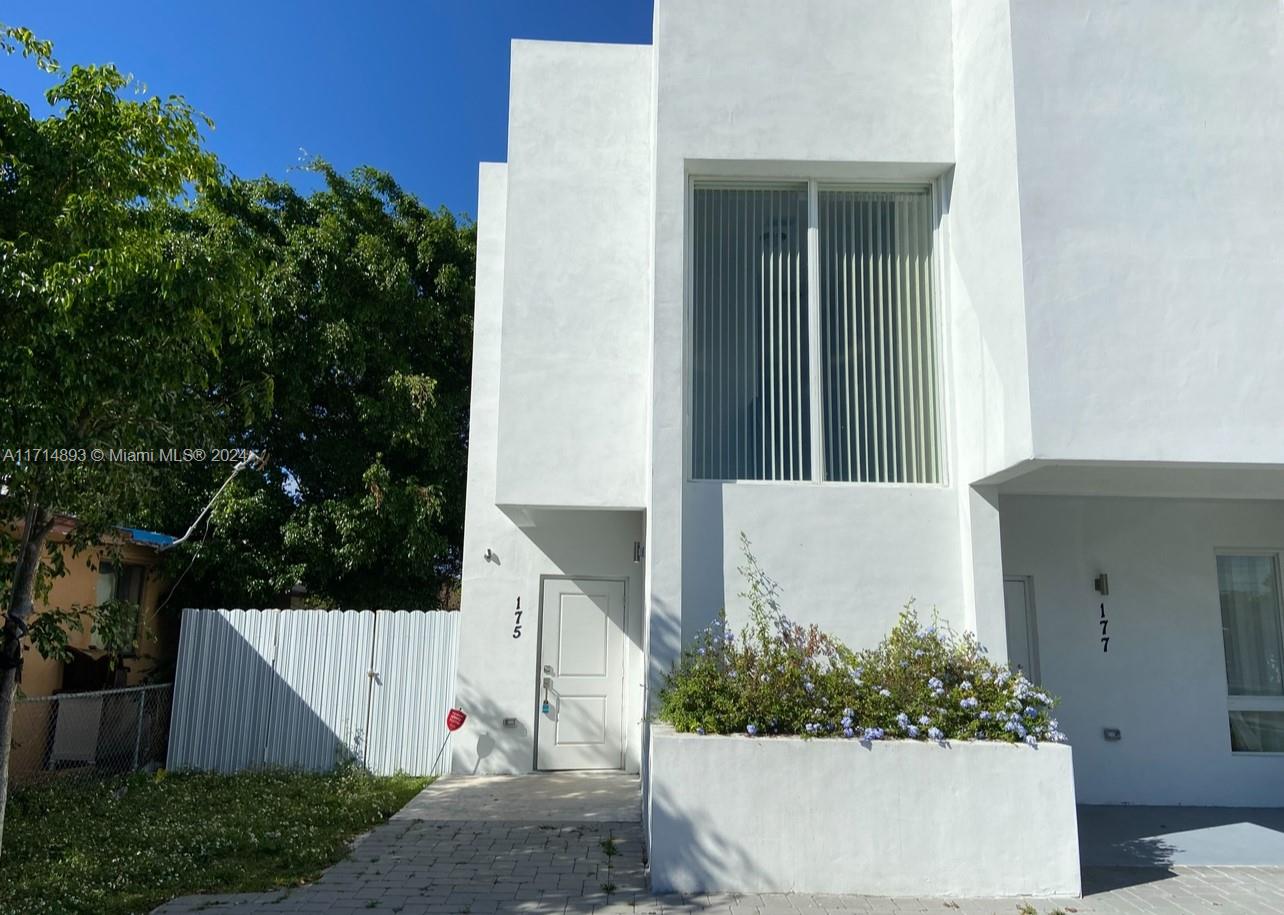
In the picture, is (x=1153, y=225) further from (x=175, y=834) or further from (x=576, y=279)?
(x=175, y=834)

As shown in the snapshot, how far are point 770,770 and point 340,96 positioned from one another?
14477 mm

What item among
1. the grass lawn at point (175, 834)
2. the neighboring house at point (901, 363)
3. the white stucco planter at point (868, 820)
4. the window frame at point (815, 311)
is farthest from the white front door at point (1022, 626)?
the grass lawn at point (175, 834)

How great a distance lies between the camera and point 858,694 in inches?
232

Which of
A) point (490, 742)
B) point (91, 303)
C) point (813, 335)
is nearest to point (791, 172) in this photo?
point (813, 335)

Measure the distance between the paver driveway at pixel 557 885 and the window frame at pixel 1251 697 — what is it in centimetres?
225

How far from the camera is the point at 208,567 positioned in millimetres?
12508

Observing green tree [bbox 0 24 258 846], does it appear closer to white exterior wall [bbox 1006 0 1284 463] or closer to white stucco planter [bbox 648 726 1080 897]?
white stucco planter [bbox 648 726 1080 897]

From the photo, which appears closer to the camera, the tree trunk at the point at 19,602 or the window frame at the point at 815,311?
the tree trunk at the point at 19,602

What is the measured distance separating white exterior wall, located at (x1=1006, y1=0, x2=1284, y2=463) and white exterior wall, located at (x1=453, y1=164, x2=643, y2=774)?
5.00 meters

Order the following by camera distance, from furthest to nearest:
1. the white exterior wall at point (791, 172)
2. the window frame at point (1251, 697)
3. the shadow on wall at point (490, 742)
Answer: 1. the shadow on wall at point (490, 742)
2. the window frame at point (1251, 697)
3. the white exterior wall at point (791, 172)

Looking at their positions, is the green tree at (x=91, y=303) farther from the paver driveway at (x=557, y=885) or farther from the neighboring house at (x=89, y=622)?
the neighboring house at (x=89, y=622)

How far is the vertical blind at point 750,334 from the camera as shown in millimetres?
6969

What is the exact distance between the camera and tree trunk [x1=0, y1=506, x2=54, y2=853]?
5.71 metres

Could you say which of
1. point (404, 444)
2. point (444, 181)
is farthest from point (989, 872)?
point (444, 181)
